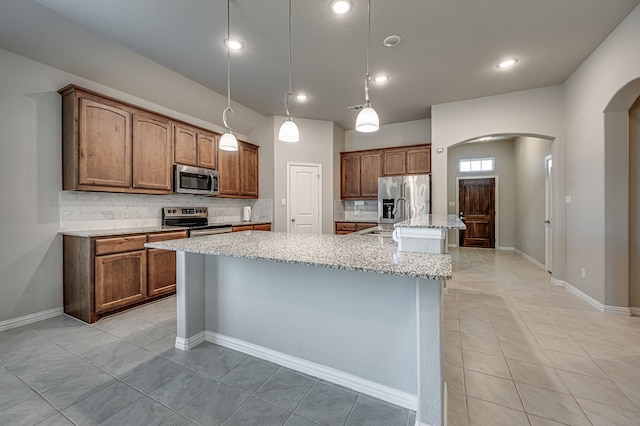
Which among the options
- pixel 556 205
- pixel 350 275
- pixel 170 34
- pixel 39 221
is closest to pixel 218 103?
pixel 170 34

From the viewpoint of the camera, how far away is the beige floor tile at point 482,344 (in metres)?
2.13

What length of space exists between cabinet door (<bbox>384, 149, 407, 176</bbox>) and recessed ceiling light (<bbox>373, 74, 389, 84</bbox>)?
1704mm

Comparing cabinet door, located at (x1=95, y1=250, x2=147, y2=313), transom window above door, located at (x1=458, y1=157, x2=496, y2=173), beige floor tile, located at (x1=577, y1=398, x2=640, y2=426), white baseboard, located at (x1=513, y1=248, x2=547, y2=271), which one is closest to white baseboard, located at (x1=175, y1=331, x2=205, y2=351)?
cabinet door, located at (x1=95, y1=250, x2=147, y2=313)

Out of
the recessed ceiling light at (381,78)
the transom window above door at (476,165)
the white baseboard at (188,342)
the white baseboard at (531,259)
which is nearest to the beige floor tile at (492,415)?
the white baseboard at (188,342)

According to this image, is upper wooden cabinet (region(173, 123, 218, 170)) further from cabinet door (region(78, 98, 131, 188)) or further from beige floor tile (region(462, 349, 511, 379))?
beige floor tile (region(462, 349, 511, 379))

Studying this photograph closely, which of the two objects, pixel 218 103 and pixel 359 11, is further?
pixel 218 103

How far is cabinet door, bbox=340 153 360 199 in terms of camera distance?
18.3ft

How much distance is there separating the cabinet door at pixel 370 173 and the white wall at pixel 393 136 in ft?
1.50

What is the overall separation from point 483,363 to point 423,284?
1.27 m

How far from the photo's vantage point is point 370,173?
5.42 meters

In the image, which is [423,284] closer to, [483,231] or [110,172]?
[110,172]

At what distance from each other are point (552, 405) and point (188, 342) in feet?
8.23

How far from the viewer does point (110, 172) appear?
296cm

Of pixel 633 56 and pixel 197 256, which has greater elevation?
pixel 633 56
